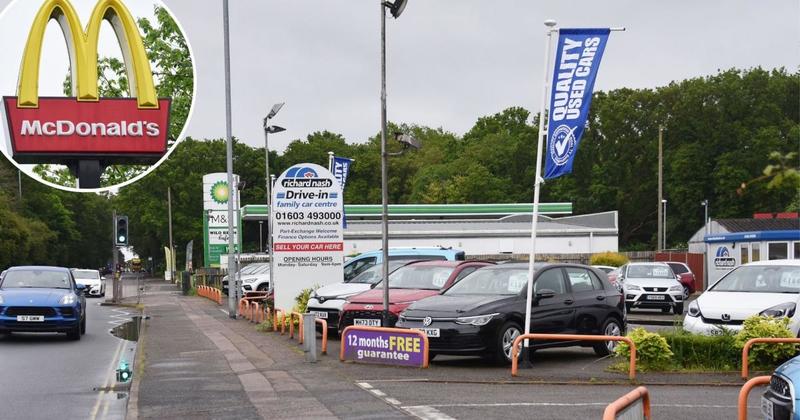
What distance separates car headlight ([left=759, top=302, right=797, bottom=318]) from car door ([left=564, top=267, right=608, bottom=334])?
8.12 ft

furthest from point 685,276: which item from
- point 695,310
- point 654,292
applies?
point 695,310

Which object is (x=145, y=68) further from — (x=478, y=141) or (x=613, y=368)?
(x=478, y=141)

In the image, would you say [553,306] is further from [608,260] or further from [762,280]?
[608,260]

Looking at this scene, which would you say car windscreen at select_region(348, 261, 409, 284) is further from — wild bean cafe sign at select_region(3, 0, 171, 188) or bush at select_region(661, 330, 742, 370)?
bush at select_region(661, 330, 742, 370)

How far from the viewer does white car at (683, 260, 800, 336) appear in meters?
14.9

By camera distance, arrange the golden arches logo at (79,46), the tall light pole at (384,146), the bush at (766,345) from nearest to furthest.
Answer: the bush at (766,345)
the golden arches logo at (79,46)
the tall light pole at (384,146)

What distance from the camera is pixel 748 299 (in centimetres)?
1549

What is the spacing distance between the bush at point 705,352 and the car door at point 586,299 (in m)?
1.79

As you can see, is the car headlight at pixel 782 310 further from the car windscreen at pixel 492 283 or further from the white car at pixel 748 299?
the car windscreen at pixel 492 283

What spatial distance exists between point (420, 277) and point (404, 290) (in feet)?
2.08

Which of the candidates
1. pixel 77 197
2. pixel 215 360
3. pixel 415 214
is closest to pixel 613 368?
pixel 215 360

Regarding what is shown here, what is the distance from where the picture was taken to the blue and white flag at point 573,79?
1398cm

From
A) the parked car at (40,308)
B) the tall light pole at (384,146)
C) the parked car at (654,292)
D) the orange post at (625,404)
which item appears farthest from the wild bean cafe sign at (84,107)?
the parked car at (654,292)

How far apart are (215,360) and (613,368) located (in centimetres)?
616
